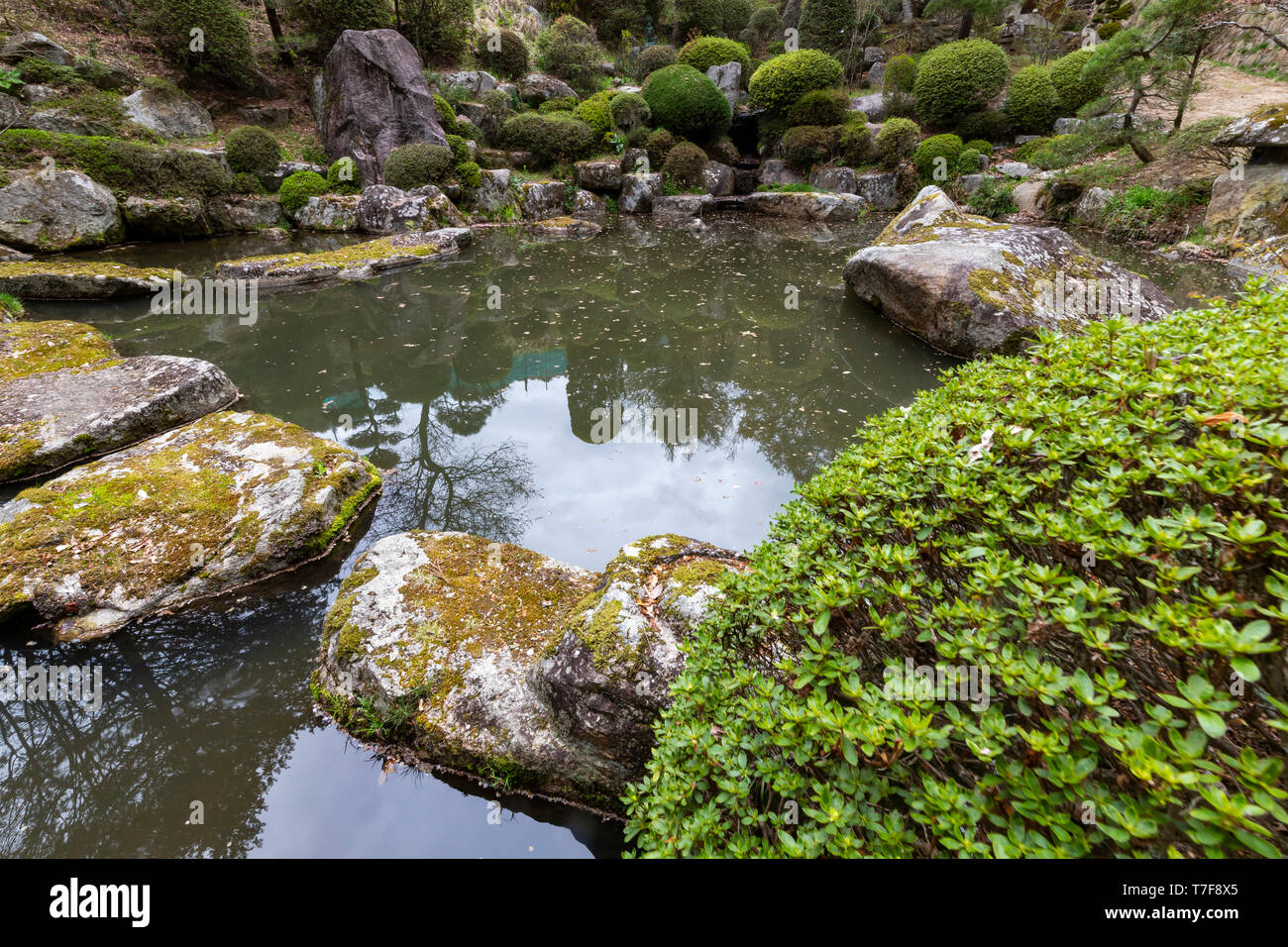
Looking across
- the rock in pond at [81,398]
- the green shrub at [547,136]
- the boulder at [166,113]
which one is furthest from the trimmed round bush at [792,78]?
the rock in pond at [81,398]

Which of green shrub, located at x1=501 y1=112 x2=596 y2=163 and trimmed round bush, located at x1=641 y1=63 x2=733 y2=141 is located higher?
trimmed round bush, located at x1=641 y1=63 x2=733 y2=141

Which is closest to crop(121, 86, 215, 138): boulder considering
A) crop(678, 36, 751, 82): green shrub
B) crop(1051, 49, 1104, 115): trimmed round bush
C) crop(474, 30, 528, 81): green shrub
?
crop(474, 30, 528, 81): green shrub

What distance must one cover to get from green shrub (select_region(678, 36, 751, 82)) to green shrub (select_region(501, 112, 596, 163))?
6972 mm

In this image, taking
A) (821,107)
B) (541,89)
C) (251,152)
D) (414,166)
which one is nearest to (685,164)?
(821,107)

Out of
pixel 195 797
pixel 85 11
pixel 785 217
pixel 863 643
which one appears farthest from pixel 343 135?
pixel 863 643

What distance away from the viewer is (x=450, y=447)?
505 centimetres

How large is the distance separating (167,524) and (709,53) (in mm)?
23902

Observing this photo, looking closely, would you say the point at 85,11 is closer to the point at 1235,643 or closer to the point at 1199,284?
the point at 1235,643

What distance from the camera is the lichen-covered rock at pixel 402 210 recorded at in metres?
12.4

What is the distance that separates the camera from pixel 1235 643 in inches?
35.3

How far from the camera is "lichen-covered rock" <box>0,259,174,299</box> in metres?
7.93

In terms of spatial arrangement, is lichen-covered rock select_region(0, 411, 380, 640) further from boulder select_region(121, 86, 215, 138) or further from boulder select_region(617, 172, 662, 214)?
boulder select_region(121, 86, 215, 138)

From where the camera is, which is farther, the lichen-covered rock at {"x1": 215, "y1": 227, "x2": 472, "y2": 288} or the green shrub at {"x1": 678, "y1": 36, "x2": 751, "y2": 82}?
the green shrub at {"x1": 678, "y1": 36, "x2": 751, "y2": 82}

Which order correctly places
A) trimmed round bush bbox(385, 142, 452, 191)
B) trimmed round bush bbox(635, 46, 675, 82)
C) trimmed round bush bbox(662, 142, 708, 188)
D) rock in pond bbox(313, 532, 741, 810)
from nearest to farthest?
rock in pond bbox(313, 532, 741, 810), trimmed round bush bbox(385, 142, 452, 191), trimmed round bush bbox(662, 142, 708, 188), trimmed round bush bbox(635, 46, 675, 82)
